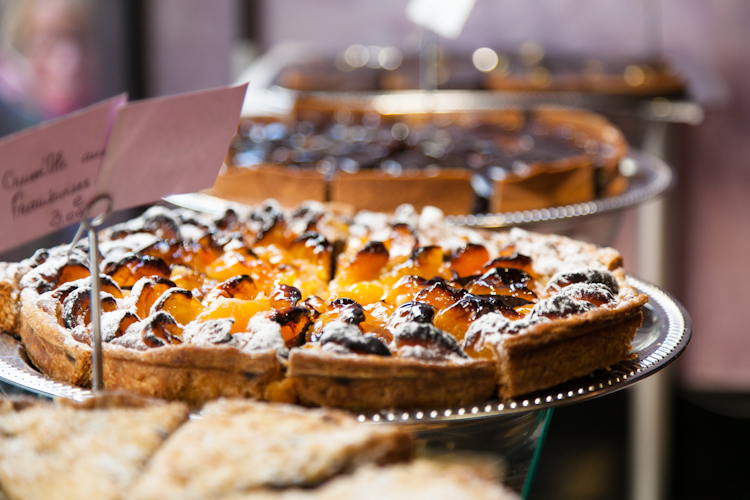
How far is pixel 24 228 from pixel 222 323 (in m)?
0.37

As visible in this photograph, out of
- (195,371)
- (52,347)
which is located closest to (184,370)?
(195,371)

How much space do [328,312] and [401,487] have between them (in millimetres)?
620

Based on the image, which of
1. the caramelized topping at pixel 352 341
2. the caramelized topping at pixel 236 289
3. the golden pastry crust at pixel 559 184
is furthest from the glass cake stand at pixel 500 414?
the golden pastry crust at pixel 559 184

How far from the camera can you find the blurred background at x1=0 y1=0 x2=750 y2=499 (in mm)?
4086

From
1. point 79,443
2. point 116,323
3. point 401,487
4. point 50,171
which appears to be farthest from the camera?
point 116,323

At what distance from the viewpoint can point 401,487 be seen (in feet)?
3.07

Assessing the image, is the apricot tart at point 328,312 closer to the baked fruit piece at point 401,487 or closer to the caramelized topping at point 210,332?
the caramelized topping at point 210,332

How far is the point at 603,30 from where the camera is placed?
221 inches

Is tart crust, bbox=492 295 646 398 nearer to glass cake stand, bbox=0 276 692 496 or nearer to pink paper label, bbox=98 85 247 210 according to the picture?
glass cake stand, bbox=0 276 692 496

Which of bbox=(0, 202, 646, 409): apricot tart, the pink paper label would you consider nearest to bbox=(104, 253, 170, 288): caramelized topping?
bbox=(0, 202, 646, 409): apricot tart

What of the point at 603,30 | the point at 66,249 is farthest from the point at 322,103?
the point at 66,249

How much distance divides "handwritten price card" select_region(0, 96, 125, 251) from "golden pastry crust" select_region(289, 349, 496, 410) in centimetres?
45

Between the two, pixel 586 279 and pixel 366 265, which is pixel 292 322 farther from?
pixel 586 279

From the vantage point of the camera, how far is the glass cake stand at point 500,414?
127 centimetres
